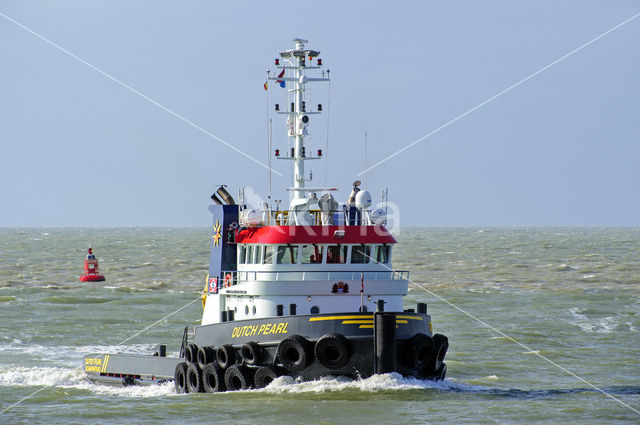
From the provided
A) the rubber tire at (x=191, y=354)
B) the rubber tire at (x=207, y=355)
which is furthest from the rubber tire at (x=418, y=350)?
the rubber tire at (x=191, y=354)

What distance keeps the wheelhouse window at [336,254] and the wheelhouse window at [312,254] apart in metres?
0.26

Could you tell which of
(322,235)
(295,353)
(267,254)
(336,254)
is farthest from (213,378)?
(322,235)

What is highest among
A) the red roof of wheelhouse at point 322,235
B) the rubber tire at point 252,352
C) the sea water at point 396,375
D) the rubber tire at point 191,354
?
the red roof of wheelhouse at point 322,235

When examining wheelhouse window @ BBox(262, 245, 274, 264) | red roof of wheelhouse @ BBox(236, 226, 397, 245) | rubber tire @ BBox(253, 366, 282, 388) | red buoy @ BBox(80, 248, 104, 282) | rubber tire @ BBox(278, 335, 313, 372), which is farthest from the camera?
red buoy @ BBox(80, 248, 104, 282)

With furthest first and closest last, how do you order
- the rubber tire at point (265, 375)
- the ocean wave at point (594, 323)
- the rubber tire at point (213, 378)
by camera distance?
1. the ocean wave at point (594, 323)
2. the rubber tire at point (213, 378)
3. the rubber tire at point (265, 375)

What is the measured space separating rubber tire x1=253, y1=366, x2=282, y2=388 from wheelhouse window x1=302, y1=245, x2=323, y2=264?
3181 millimetres

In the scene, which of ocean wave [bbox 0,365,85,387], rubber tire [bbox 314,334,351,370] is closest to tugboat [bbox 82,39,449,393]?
rubber tire [bbox 314,334,351,370]

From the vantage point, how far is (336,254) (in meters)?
26.2

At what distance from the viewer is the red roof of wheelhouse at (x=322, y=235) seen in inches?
1017

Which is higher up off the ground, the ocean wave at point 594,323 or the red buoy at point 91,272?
the red buoy at point 91,272

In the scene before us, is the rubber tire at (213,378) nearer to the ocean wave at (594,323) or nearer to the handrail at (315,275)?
the handrail at (315,275)

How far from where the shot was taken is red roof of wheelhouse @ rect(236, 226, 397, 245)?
2584 centimetres

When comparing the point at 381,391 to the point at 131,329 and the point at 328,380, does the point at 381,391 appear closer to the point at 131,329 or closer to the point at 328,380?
the point at 328,380

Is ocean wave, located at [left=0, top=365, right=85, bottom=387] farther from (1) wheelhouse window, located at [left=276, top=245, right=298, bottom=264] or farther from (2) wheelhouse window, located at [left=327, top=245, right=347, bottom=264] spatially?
(2) wheelhouse window, located at [left=327, top=245, right=347, bottom=264]
